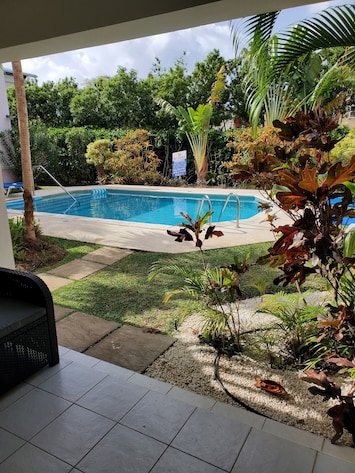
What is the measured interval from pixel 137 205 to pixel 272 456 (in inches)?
428

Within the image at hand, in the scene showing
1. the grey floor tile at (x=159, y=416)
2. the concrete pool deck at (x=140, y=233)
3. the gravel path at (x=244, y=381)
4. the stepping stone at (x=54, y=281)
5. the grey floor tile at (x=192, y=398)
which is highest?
the concrete pool deck at (x=140, y=233)

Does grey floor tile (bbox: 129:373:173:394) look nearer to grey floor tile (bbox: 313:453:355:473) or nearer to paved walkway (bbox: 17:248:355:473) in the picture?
paved walkway (bbox: 17:248:355:473)

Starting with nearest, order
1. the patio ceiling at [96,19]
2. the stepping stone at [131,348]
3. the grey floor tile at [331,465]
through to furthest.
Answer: the grey floor tile at [331,465], the patio ceiling at [96,19], the stepping stone at [131,348]

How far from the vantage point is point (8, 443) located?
1.94 m

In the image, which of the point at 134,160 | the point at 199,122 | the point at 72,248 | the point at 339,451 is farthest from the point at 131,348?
the point at 134,160

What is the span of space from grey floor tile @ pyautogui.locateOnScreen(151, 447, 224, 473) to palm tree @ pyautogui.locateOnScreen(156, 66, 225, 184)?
476 inches

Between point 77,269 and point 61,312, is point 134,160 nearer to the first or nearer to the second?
point 77,269

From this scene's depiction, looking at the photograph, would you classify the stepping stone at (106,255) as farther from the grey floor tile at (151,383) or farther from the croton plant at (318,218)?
the croton plant at (318,218)

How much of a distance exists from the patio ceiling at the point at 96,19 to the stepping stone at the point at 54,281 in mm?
2685

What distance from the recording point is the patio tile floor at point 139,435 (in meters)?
1.79

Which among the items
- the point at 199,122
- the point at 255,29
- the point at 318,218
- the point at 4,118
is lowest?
the point at 318,218

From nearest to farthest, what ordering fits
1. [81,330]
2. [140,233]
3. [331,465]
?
1. [331,465]
2. [81,330]
3. [140,233]

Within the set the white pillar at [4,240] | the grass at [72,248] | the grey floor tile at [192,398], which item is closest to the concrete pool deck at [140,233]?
the grass at [72,248]

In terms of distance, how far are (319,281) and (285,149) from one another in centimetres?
235
